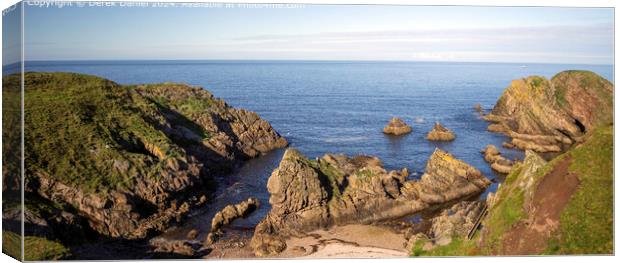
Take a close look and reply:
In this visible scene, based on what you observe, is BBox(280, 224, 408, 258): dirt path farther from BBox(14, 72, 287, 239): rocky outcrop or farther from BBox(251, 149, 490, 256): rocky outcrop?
BBox(14, 72, 287, 239): rocky outcrop

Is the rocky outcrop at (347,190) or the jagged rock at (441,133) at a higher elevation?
the jagged rock at (441,133)

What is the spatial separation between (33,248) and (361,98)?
21068 millimetres

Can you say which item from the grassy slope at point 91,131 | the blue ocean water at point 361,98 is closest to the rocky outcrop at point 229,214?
the blue ocean water at point 361,98

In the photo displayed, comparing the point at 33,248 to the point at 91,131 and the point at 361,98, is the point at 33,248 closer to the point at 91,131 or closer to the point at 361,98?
the point at 91,131

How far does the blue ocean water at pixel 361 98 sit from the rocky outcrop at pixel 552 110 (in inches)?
38.0

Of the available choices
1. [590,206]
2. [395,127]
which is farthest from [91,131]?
[590,206]

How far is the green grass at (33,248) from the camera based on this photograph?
84.1 ft

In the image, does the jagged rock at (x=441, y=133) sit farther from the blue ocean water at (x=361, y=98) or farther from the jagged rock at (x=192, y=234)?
the jagged rock at (x=192, y=234)

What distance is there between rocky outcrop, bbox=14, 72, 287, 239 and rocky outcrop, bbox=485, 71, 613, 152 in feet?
60.5

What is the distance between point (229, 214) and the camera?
3450 centimetres

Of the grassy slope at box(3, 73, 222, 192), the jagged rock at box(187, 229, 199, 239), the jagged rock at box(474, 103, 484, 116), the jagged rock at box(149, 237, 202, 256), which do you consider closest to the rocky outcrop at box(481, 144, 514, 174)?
the jagged rock at box(474, 103, 484, 116)

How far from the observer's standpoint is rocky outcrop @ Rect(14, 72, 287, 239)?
32.2 meters

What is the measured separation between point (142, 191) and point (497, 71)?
21.9m

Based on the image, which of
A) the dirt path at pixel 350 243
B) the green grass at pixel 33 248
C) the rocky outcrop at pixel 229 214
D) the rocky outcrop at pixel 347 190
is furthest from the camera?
the rocky outcrop at pixel 347 190
